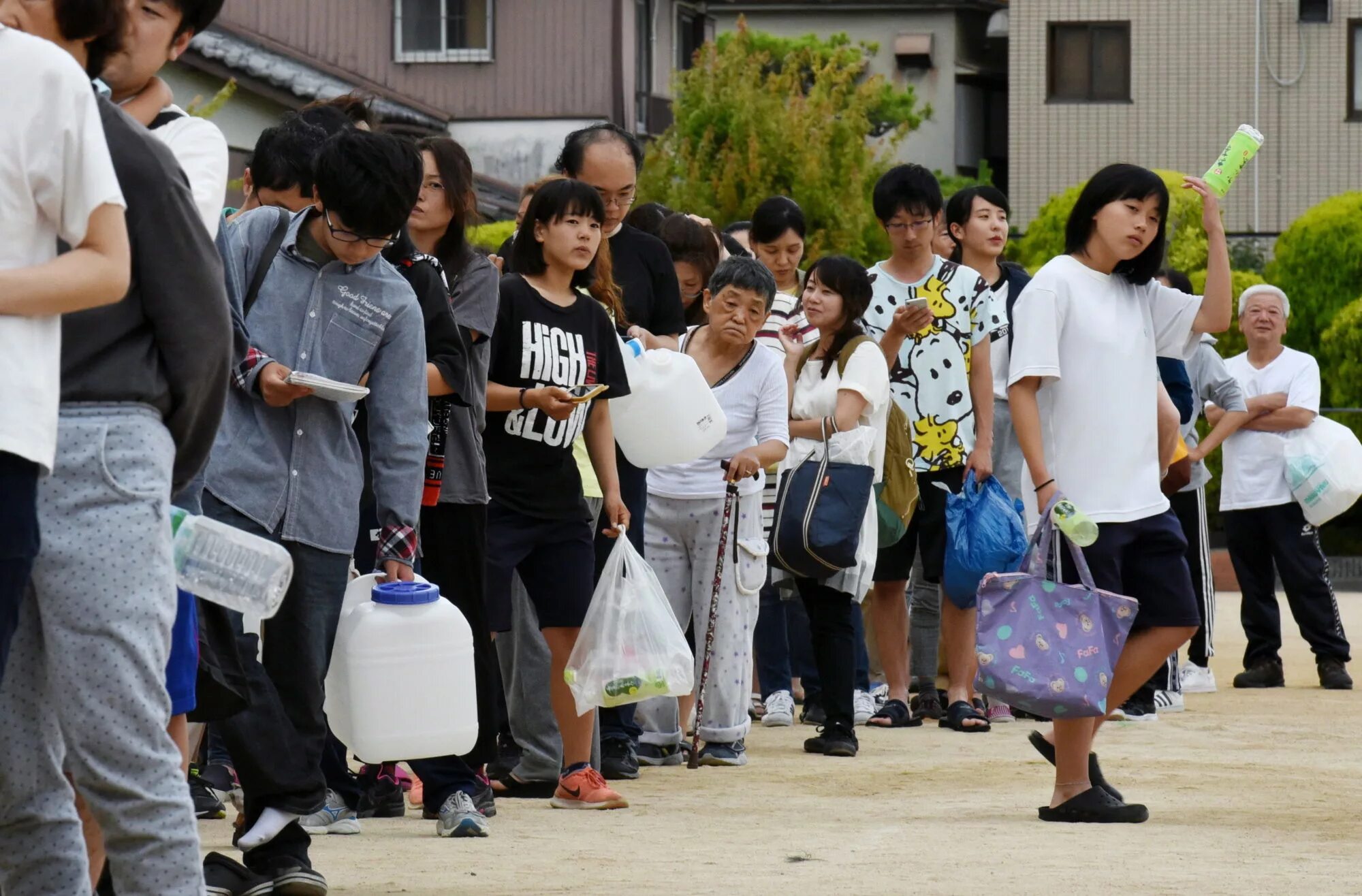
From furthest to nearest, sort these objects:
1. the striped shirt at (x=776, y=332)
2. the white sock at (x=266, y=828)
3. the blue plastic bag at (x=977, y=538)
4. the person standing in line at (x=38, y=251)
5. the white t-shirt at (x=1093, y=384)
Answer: the blue plastic bag at (x=977, y=538)
the striped shirt at (x=776, y=332)
the white t-shirt at (x=1093, y=384)
the white sock at (x=266, y=828)
the person standing in line at (x=38, y=251)

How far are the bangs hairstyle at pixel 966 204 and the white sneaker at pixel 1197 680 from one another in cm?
258

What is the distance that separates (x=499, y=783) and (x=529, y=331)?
1.51m

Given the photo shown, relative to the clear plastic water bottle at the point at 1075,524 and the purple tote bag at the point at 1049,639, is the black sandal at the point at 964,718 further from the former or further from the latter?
the clear plastic water bottle at the point at 1075,524

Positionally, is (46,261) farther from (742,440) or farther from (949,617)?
(949,617)

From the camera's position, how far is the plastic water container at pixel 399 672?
5195 mm

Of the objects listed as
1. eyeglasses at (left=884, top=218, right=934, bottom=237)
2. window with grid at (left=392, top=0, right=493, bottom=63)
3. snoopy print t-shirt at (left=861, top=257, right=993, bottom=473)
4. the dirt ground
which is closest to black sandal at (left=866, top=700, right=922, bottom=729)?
the dirt ground

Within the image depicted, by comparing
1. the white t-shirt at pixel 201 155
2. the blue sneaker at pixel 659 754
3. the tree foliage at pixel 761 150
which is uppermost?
the tree foliage at pixel 761 150

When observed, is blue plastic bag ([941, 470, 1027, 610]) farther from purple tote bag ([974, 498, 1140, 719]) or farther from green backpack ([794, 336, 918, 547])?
purple tote bag ([974, 498, 1140, 719])

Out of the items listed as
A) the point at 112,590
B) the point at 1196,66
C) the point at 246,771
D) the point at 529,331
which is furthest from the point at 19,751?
the point at 1196,66

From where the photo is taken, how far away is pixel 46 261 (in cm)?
323

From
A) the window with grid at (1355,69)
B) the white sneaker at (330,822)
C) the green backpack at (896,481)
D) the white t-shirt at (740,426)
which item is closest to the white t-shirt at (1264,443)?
the green backpack at (896,481)

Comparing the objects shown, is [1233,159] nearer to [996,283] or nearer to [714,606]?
[714,606]

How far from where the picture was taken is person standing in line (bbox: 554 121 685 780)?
752cm

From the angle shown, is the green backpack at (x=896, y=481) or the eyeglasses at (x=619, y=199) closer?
the eyeglasses at (x=619, y=199)
